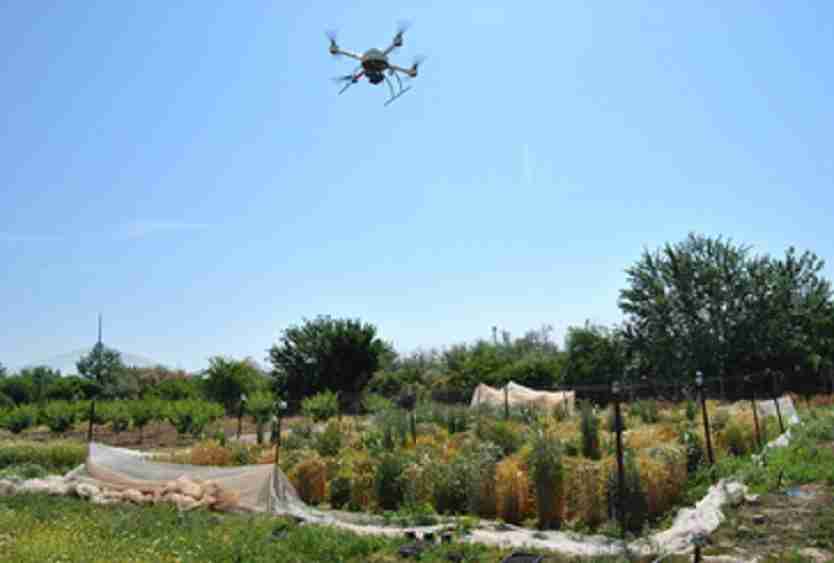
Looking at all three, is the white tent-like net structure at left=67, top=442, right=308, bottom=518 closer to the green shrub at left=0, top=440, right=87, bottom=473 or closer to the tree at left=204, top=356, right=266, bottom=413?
the green shrub at left=0, top=440, right=87, bottom=473

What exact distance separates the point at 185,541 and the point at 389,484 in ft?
9.74

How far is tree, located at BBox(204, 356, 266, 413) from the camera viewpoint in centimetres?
2414

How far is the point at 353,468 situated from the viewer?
30.0ft

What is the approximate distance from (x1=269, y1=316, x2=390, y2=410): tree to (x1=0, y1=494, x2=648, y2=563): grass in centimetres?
1813

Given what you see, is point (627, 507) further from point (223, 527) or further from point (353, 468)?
point (223, 527)

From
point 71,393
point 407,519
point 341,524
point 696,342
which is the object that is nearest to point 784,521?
point 407,519

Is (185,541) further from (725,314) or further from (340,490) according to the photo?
(725,314)

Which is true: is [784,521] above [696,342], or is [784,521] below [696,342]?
below

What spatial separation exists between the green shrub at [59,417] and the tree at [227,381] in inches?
224

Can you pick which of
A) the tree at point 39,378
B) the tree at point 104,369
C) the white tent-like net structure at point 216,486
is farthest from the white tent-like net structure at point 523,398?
the tree at point 104,369

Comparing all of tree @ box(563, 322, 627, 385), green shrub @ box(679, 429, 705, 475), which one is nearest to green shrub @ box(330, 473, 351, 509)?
green shrub @ box(679, 429, 705, 475)

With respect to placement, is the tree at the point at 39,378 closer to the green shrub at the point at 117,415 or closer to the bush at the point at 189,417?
the green shrub at the point at 117,415

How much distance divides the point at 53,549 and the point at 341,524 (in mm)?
2926

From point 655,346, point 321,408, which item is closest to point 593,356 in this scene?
point 655,346
